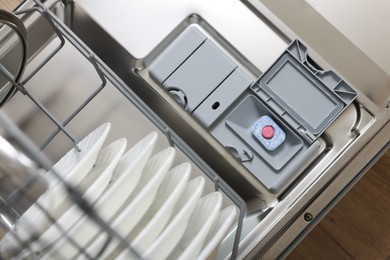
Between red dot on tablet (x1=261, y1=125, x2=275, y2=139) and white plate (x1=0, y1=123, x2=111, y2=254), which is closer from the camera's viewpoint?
white plate (x1=0, y1=123, x2=111, y2=254)

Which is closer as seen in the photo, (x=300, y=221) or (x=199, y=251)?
(x=199, y=251)

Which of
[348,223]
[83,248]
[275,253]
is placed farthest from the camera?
[348,223]

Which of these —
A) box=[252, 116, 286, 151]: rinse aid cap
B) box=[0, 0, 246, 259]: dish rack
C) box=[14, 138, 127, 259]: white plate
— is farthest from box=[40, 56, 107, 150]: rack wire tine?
box=[252, 116, 286, 151]: rinse aid cap

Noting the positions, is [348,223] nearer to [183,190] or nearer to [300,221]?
[300,221]

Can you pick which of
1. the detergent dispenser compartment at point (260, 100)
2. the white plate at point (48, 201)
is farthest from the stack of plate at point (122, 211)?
the detergent dispenser compartment at point (260, 100)

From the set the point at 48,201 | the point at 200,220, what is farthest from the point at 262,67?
the point at 48,201

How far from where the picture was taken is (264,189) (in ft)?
2.60

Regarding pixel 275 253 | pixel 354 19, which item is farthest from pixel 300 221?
pixel 354 19

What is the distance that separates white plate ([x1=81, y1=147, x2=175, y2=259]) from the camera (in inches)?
24.7

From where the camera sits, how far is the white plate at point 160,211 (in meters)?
0.64

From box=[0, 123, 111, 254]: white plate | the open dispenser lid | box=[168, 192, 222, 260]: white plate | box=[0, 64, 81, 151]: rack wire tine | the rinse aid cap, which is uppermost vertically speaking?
the open dispenser lid

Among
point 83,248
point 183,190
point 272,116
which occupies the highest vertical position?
point 272,116

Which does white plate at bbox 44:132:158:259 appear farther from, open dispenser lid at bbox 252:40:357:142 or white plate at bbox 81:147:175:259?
open dispenser lid at bbox 252:40:357:142

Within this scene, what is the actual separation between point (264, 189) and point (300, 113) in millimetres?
106
